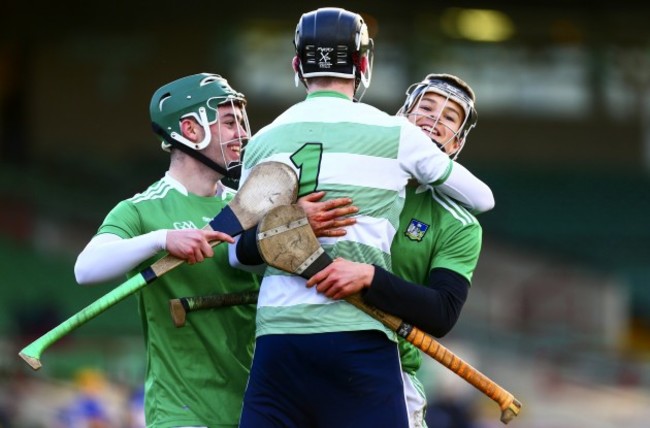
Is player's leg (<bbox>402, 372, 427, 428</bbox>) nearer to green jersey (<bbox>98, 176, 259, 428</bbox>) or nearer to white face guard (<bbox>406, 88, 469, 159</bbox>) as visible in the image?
green jersey (<bbox>98, 176, 259, 428</bbox>)

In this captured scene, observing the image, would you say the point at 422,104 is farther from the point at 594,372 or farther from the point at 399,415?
the point at 594,372

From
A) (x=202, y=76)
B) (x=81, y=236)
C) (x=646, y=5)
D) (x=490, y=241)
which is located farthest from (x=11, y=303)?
(x=202, y=76)

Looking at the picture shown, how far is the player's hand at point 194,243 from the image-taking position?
4.70m

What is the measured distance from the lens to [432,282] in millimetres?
4824

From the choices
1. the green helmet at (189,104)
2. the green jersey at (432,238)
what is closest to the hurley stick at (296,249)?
the green jersey at (432,238)

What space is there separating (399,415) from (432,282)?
52 cm

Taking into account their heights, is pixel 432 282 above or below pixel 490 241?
above

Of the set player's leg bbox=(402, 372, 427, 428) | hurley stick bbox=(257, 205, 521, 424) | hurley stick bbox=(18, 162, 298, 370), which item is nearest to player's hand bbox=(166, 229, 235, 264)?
hurley stick bbox=(18, 162, 298, 370)

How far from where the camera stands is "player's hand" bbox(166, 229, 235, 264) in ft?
15.4

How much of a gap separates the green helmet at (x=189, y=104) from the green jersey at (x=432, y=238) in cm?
86

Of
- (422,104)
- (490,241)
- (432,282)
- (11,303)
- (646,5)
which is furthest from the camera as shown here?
(646,5)

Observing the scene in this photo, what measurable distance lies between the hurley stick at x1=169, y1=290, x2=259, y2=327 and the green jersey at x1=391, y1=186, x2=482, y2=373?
62cm

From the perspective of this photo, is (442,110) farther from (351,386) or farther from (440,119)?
(351,386)

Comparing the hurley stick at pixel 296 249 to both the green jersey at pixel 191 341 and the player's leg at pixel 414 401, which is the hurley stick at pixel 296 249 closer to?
the player's leg at pixel 414 401
